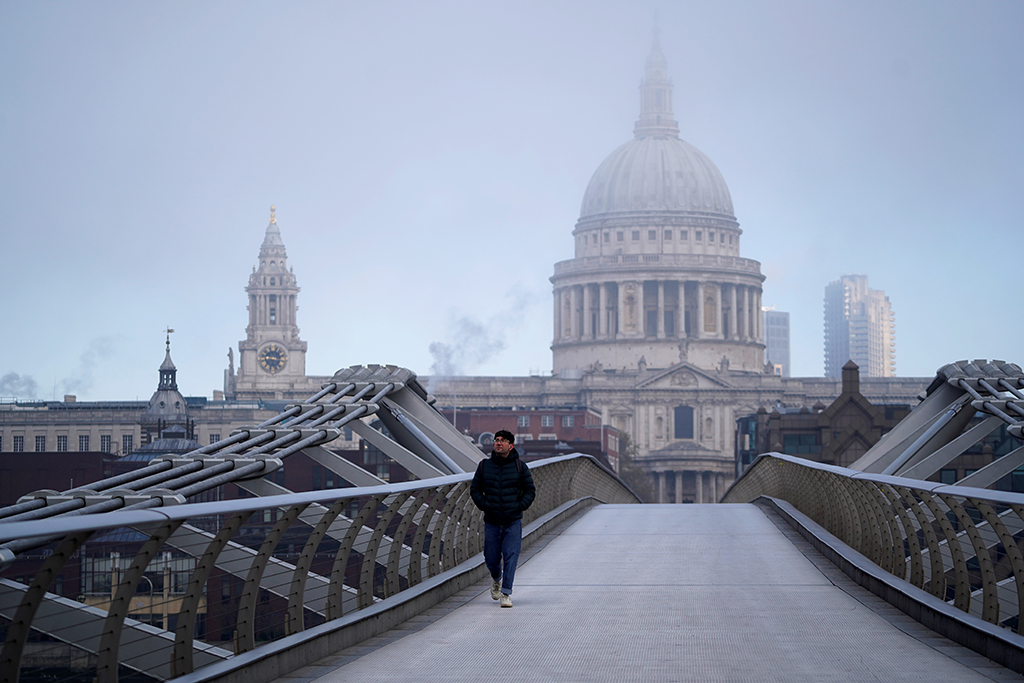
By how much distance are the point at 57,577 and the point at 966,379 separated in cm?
1861

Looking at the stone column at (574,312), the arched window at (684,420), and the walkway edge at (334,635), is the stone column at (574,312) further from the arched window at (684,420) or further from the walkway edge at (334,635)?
the walkway edge at (334,635)

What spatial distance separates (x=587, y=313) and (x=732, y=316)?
1819 centimetres

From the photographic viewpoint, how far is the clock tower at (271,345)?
179 metres

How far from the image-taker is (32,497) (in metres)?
12.9

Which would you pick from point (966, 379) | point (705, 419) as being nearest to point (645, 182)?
point (705, 419)

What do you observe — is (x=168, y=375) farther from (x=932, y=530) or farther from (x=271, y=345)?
(x=932, y=530)

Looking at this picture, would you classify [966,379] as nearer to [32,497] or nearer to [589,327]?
[32,497]

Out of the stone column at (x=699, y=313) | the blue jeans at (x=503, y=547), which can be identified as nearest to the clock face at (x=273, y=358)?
the stone column at (x=699, y=313)

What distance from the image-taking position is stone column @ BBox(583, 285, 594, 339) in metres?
193

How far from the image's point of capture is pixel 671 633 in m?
13.2

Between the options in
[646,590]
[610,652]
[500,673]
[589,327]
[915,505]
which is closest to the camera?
[500,673]

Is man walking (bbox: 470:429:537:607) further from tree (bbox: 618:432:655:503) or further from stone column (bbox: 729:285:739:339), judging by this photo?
stone column (bbox: 729:285:739:339)

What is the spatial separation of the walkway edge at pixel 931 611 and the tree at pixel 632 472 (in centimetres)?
12136

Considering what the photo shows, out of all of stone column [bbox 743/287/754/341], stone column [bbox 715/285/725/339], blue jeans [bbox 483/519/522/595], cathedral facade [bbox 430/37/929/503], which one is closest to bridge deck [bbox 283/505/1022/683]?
blue jeans [bbox 483/519/522/595]
